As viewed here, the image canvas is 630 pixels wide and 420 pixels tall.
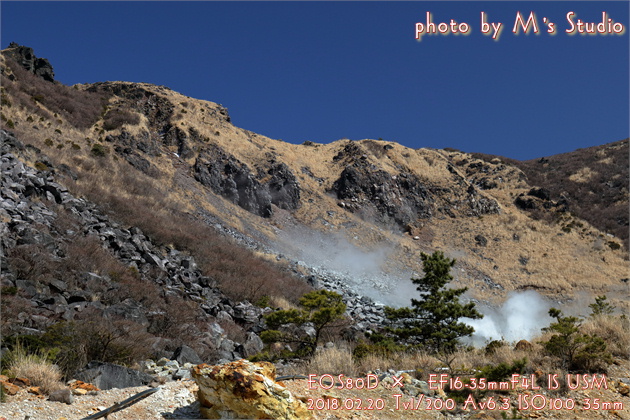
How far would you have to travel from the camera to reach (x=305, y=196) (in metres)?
47.9

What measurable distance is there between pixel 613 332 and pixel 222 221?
27.5m

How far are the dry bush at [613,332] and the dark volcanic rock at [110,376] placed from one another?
9.45m

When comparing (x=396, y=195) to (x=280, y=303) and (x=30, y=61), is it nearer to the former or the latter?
(x=280, y=303)

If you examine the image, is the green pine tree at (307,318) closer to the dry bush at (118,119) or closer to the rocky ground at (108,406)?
the rocky ground at (108,406)

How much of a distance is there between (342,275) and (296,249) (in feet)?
20.5

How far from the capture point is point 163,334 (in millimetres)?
10836

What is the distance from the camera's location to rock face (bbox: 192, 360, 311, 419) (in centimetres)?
466

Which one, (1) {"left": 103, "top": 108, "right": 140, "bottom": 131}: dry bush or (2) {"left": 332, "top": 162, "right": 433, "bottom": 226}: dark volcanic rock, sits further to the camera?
(2) {"left": 332, "top": 162, "right": 433, "bottom": 226}: dark volcanic rock

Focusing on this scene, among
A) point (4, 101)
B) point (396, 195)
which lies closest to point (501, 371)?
point (4, 101)

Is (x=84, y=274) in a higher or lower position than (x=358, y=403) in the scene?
higher

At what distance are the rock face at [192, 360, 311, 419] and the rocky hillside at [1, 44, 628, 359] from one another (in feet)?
15.3

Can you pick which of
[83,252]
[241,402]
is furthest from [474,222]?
[241,402]

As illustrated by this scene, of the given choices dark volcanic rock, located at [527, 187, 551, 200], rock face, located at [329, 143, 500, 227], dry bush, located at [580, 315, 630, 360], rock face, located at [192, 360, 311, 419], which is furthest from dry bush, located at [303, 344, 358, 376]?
dark volcanic rock, located at [527, 187, 551, 200]

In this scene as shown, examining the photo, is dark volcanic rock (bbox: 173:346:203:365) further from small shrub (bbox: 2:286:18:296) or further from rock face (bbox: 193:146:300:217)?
rock face (bbox: 193:146:300:217)
